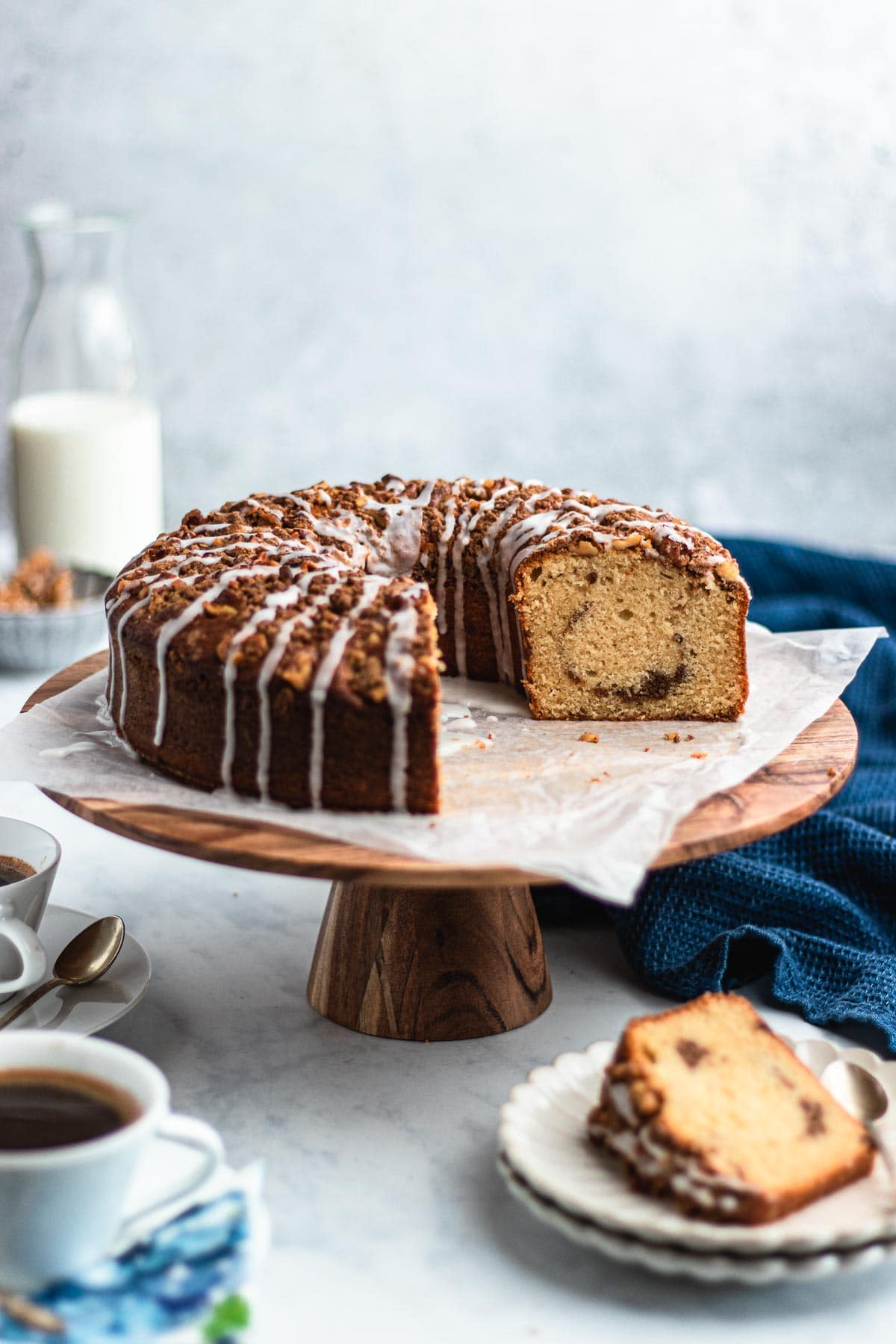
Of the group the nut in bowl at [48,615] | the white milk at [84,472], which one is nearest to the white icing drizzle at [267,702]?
the nut in bowl at [48,615]

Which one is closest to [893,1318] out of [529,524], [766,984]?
[766,984]

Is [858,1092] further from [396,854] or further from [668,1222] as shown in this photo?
[396,854]

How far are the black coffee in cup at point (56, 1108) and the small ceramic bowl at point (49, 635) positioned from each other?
220 centimetres

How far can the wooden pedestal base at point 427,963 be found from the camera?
224 cm

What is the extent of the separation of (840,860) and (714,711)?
1.19 ft

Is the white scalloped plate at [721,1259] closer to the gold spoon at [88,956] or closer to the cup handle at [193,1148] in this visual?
the cup handle at [193,1148]

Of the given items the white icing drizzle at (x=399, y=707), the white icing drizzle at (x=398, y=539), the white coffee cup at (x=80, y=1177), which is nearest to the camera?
the white coffee cup at (x=80, y=1177)

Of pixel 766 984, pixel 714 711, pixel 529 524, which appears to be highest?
pixel 529 524

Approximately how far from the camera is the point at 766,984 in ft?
8.02

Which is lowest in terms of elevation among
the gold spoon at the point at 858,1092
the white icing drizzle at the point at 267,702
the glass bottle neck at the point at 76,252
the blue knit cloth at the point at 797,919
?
the blue knit cloth at the point at 797,919

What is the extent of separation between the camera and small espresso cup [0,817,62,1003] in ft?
6.49

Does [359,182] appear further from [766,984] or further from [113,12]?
[766,984]

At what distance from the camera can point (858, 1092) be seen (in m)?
1.90

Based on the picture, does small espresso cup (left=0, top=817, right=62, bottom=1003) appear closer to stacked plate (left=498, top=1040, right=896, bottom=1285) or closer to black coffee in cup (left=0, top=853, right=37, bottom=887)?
black coffee in cup (left=0, top=853, right=37, bottom=887)
